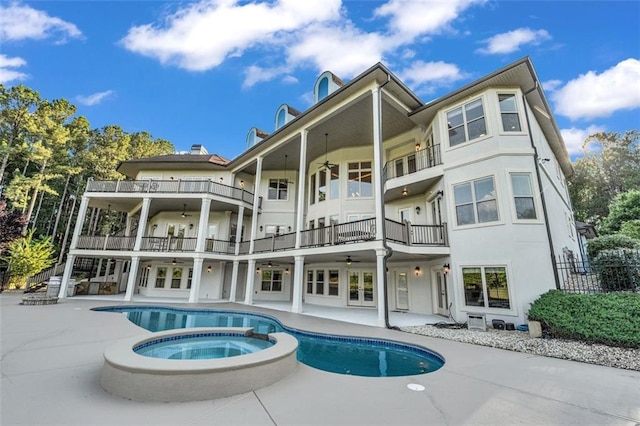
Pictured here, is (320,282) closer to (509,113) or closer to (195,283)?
(195,283)

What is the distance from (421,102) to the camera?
11695 mm

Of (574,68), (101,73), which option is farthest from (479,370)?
(101,73)

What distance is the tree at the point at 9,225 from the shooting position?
1666cm

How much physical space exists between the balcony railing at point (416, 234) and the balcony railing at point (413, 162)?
8.34 ft

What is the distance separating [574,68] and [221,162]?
2334 cm

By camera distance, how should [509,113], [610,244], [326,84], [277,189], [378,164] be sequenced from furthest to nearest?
[277,189] < [326,84] < [610,244] < [378,164] < [509,113]

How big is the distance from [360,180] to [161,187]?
40.2 feet

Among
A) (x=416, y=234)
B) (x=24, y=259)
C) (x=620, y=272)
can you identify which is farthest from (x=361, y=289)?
(x=24, y=259)

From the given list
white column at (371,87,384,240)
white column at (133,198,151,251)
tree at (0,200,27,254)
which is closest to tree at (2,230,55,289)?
tree at (0,200,27,254)

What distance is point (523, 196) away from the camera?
9125 mm

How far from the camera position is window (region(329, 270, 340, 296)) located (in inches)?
593

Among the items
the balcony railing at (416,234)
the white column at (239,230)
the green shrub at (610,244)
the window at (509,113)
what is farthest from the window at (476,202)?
the white column at (239,230)

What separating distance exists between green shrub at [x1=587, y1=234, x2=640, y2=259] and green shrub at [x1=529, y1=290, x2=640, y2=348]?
665 cm

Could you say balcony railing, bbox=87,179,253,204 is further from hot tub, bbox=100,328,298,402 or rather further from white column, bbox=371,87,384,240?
hot tub, bbox=100,328,298,402
